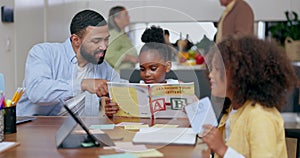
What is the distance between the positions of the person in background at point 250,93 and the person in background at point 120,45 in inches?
15.5

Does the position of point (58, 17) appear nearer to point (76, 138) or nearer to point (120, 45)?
point (120, 45)

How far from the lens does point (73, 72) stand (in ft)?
6.27

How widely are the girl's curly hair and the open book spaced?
0.60 feet

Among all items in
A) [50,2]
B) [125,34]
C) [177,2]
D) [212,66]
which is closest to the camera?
[212,66]

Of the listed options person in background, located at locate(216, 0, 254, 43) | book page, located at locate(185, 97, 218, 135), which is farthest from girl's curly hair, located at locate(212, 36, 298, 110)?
person in background, located at locate(216, 0, 254, 43)

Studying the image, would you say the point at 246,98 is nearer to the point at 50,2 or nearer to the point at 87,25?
the point at 87,25

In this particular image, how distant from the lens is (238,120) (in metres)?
1.31

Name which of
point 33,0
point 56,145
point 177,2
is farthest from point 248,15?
point 56,145

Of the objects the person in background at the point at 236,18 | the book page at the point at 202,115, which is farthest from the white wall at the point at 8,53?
the book page at the point at 202,115

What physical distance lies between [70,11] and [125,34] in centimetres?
278

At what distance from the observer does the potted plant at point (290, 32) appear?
4215 millimetres

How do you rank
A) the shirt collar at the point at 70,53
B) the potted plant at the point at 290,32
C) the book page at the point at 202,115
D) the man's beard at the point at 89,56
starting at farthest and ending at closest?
the potted plant at the point at 290,32 → the shirt collar at the point at 70,53 → the man's beard at the point at 89,56 → the book page at the point at 202,115

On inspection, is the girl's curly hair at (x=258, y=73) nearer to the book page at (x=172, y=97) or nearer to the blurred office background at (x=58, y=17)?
the book page at (x=172, y=97)

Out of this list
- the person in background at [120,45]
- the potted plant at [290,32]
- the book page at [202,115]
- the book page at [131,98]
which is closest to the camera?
the book page at [202,115]
